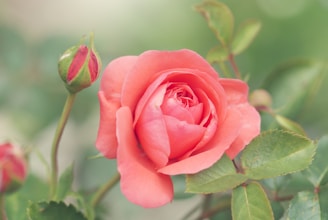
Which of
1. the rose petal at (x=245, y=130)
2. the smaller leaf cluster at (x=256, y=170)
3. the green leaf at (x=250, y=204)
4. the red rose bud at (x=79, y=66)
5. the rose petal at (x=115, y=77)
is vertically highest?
the red rose bud at (x=79, y=66)

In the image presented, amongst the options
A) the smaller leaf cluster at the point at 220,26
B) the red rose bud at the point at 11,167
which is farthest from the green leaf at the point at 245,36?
the red rose bud at the point at 11,167

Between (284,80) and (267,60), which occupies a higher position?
(284,80)

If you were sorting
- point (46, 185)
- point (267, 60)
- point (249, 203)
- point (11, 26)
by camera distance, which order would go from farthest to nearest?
point (267, 60), point (11, 26), point (46, 185), point (249, 203)

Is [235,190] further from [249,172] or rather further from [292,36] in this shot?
[292,36]

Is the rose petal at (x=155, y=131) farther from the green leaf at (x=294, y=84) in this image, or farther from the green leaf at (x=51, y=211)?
the green leaf at (x=294, y=84)

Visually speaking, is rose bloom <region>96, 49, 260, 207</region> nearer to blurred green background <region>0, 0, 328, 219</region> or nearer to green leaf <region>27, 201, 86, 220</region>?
green leaf <region>27, 201, 86, 220</region>

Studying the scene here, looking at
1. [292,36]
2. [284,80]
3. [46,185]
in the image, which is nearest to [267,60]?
[292,36]
